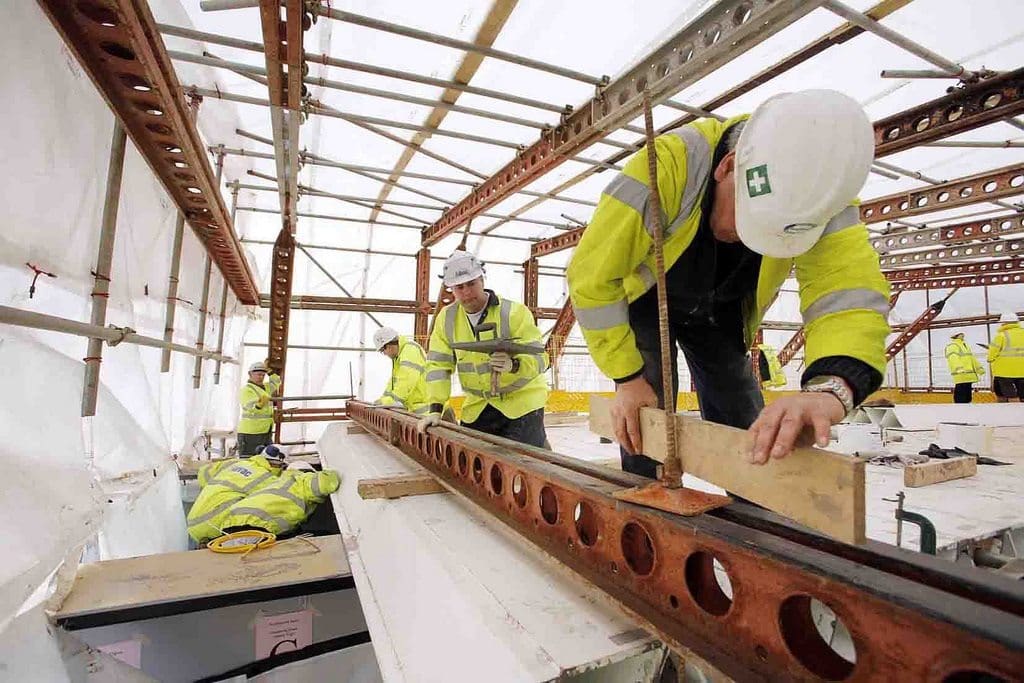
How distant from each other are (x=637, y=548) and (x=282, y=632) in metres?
2.05

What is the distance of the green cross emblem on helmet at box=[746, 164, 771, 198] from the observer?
3.67 feet

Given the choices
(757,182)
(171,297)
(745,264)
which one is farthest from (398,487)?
(171,297)

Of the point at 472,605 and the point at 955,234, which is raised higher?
the point at 955,234

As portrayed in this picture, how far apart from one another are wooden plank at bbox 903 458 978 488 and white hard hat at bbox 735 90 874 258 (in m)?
2.52

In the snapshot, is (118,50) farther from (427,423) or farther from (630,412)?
(630,412)

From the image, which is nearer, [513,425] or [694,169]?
[694,169]

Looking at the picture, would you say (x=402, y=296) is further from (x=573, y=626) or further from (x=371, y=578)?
(x=573, y=626)

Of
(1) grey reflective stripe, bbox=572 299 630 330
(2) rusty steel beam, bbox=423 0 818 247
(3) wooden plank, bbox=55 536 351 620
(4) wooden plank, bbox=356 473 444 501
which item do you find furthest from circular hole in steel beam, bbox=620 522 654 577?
(2) rusty steel beam, bbox=423 0 818 247

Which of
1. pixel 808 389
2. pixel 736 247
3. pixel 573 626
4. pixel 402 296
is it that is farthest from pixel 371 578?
pixel 402 296

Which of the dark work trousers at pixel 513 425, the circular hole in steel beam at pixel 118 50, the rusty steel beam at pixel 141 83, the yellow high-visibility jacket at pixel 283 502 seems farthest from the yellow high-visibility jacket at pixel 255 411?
the circular hole in steel beam at pixel 118 50

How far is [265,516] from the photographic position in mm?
2912

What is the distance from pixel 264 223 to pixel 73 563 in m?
8.49

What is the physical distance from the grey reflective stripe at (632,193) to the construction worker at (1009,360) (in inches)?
421

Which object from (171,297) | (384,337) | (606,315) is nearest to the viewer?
(606,315)
